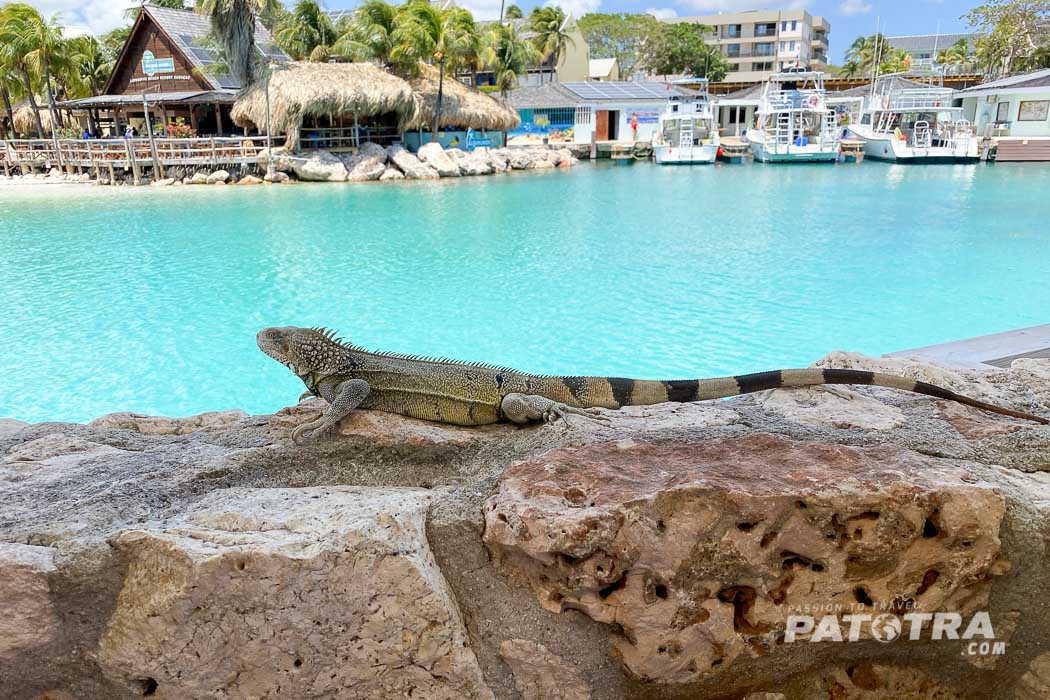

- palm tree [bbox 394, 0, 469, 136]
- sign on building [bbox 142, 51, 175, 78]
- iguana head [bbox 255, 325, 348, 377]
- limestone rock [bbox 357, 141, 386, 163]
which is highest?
palm tree [bbox 394, 0, 469, 136]

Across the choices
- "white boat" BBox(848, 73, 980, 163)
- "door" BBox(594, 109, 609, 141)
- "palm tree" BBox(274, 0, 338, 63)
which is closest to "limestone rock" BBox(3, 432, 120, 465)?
"palm tree" BBox(274, 0, 338, 63)

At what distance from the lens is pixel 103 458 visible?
2674mm

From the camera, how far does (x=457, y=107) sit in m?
33.2

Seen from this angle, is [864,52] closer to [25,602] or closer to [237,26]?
[237,26]

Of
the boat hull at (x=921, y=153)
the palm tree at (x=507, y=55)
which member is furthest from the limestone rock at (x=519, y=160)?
the boat hull at (x=921, y=153)

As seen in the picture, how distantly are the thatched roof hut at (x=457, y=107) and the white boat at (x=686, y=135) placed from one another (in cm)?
778

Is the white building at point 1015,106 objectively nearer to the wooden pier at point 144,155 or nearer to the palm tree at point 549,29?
the palm tree at point 549,29

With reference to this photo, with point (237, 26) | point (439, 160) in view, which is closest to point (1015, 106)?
point (439, 160)

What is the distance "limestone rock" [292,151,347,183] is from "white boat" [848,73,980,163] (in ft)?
80.6

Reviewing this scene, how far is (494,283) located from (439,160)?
60.7 feet

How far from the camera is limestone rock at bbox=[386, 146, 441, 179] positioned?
1145 inches

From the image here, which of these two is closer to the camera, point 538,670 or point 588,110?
point 538,670

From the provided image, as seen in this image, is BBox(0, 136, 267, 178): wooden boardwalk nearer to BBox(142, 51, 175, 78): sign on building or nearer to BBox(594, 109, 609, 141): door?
BBox(142, 51, 175, 78): sign on building

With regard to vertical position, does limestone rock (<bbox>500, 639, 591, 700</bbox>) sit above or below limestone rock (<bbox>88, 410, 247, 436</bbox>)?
below
